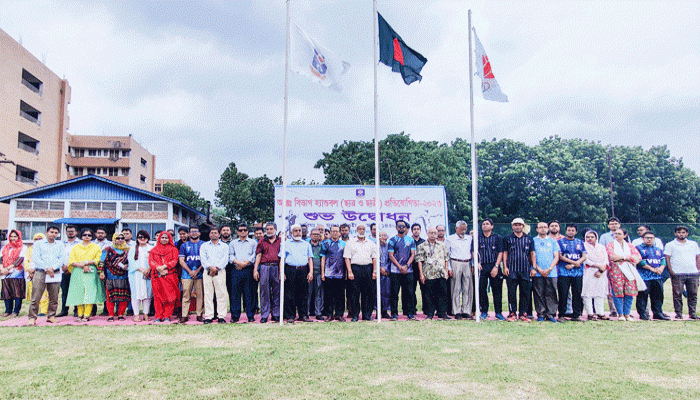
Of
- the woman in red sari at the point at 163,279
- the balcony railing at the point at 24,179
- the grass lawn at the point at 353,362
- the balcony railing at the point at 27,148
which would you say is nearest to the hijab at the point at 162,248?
the woman in red sari at the point at 163,279

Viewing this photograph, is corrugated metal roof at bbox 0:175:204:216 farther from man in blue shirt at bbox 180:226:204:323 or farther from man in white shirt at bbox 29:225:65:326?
man in blue shirt at bbox 180:226:204:323

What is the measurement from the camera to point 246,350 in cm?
548

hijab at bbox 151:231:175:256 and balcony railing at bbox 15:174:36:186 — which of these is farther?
balcony railing at bbox 15:174:36:186

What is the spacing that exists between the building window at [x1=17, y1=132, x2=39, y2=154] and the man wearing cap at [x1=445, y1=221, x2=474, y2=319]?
3456 centimetres

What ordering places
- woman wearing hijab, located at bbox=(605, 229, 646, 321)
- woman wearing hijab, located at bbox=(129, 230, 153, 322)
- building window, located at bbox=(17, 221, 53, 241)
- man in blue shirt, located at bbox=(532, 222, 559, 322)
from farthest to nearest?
1. building window, located at bbox=(17, 221, 53, 241)
2. woman wearing hijab, located at bbox=(605, 229, 646, 321)
3. woman wearing hijab, located at bbox=(129, 230, 153, 322)
4. man in blue shirt, located at bbox=(532, 222, 559, 322)

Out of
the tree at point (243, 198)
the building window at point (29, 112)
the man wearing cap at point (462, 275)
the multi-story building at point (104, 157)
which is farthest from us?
the multi-story building at point (104, 157)

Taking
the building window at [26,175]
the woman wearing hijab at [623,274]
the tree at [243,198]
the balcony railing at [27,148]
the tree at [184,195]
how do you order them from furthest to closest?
the tree at [184,195], the tree at [243,198], the balcony railing at [27,148], the building window at [26,175], the woman wearing hijab at [623,274]

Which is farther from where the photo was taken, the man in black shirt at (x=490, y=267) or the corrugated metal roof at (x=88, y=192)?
the corrugated metal roof at (x=88, y=192)

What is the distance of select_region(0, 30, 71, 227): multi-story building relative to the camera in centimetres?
3097

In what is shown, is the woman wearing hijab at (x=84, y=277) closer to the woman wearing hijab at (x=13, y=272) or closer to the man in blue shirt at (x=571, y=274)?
the woman wearing hijab at (x=13, y=272)

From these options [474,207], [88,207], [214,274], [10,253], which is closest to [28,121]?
[88,207]

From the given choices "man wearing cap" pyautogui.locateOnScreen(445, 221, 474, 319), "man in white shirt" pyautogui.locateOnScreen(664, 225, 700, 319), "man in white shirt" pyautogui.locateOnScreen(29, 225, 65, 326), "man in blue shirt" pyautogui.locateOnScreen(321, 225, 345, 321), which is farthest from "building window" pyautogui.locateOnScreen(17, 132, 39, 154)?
"man in white shirt" pyautogui.locateOnScreen(664, 225, 700, 319)

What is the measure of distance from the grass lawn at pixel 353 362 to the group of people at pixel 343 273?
879 mm

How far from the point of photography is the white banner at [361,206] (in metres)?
12.1
